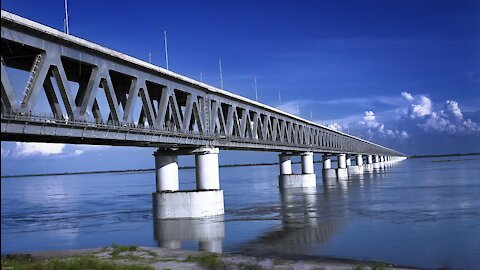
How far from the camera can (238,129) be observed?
59062 mm

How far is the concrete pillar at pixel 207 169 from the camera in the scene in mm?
45500

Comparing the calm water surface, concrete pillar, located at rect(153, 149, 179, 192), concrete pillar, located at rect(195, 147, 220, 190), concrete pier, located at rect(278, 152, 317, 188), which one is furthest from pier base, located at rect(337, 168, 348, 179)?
concrete pillar, located at rect(153, 149, 179, 192)

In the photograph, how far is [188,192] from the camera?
4366cm

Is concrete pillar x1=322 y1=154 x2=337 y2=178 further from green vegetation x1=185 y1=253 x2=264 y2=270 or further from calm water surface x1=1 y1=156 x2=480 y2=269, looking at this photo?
green vegetation x1=185 y1=253 x2=264 y2=270

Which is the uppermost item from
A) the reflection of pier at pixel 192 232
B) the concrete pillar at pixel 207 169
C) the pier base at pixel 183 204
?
the concrete pillar at pixel 207 169

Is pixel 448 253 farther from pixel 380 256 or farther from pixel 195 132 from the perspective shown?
pixel 195 132

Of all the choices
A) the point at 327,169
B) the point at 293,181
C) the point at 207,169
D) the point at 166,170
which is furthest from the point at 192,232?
the point at 327,169

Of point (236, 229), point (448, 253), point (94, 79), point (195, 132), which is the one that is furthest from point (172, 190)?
point (448, 253)

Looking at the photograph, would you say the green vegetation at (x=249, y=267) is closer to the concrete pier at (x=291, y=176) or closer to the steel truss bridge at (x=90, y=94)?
the steel truss bridge at (x=90, y=94)

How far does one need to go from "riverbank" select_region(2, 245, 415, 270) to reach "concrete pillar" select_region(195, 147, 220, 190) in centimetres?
1621

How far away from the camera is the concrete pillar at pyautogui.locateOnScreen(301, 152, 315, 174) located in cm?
9769

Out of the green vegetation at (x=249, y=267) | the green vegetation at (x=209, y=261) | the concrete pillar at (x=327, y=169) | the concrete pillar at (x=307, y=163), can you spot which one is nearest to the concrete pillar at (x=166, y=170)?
the green vegetation at (x=209, y=261)

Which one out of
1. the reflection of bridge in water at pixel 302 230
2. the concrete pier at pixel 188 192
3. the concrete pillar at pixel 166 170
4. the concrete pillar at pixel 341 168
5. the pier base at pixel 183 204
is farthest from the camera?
the concrete pillar at pixel 341 168

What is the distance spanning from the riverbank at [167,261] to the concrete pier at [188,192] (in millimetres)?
13806
